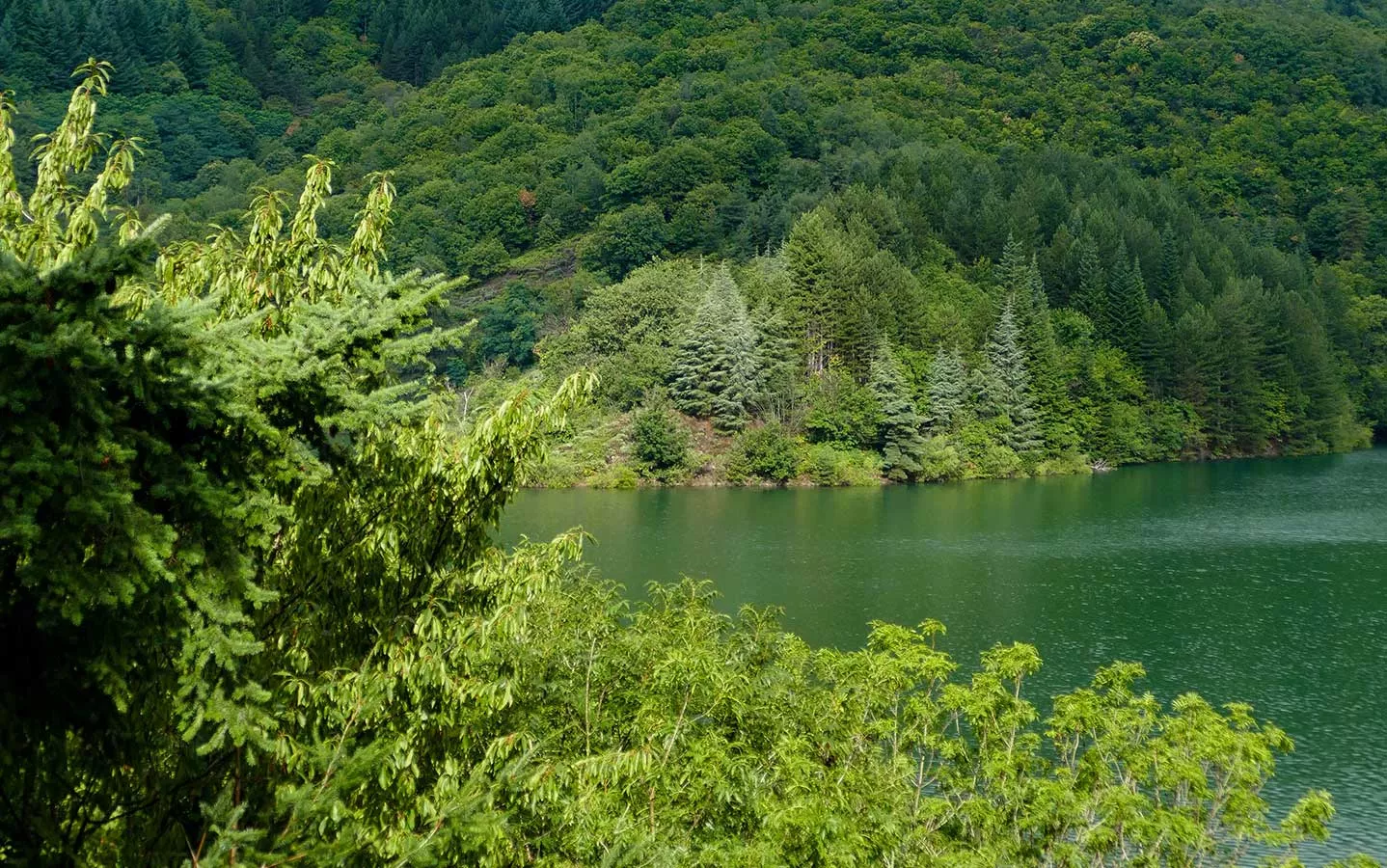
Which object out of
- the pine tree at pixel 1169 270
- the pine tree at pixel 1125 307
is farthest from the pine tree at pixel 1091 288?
the pine tree at pixel 1169 270

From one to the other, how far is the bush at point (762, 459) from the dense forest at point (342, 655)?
130ft

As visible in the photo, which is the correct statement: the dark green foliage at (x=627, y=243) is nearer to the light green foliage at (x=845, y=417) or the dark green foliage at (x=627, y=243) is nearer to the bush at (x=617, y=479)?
the light green foliage at (x=845, y=417)

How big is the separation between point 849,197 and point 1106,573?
4096 cm

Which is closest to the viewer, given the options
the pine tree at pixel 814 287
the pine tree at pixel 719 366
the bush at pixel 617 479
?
the bush at pixel 617 479

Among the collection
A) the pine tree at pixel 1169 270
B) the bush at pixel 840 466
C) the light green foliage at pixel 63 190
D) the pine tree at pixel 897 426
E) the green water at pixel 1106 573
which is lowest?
the green water at pixel 1106 573

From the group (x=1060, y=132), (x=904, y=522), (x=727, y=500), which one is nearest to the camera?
(x=904, y=522)

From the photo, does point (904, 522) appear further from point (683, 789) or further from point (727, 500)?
point (683, 789)

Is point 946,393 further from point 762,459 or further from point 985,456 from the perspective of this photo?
point 762,459

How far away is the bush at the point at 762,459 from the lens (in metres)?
52.6

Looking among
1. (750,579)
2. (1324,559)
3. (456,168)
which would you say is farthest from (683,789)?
(456,168)

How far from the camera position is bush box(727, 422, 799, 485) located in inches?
2071

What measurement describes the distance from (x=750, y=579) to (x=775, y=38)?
3704 inches

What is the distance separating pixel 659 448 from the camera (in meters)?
52.0

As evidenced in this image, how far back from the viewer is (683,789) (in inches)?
368
